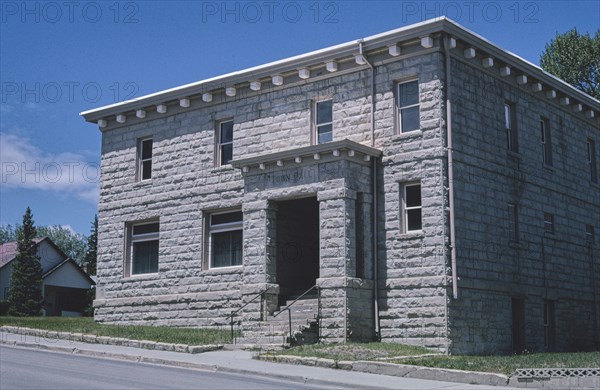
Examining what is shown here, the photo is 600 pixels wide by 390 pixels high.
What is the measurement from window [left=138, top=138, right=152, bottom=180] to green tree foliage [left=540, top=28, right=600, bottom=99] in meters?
26.1

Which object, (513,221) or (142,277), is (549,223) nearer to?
(513,221)

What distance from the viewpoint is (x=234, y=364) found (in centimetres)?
1822

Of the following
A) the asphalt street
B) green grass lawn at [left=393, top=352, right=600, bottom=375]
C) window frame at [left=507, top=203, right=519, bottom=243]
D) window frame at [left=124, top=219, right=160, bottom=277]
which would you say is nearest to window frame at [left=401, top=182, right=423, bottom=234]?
window frame at [left=507, top=203, right=519, bottom=243]

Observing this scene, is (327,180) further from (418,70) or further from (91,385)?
(91,385)

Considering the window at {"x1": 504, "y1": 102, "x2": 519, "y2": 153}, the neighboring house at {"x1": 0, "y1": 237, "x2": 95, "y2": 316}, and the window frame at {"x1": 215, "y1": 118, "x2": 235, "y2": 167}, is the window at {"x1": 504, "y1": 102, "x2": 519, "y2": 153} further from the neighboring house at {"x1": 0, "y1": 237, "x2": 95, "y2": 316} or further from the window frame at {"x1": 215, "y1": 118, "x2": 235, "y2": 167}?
the neighboring house at {"x1": 0, "y1": 237, "x2": 95, "y2": 316}

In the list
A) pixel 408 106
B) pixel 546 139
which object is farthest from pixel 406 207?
pixel 546 139

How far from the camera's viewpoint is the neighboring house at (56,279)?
63862 mm

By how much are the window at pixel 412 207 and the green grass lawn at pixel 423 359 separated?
Answer: 347cm

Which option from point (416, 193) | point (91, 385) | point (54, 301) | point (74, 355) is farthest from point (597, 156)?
point (54, 301)

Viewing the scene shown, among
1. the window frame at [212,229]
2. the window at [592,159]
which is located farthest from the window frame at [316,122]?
the window at [592,159]

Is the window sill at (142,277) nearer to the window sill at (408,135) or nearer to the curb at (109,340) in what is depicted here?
the curb at (109,340)

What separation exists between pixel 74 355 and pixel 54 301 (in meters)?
48.1

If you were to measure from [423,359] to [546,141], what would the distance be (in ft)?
42.1

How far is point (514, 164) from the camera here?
2623cm
